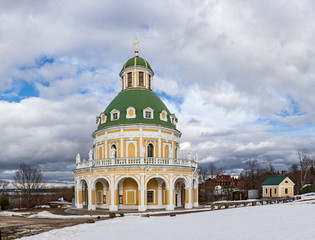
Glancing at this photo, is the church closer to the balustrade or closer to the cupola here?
the balustrade

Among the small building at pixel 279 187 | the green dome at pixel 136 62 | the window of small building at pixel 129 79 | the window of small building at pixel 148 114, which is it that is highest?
the green dome at pixel 136 62

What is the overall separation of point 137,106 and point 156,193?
11.6 meters

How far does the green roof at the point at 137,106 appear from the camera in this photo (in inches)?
1416

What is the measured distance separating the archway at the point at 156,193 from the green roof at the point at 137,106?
293 inches

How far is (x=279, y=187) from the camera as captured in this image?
5444 cm

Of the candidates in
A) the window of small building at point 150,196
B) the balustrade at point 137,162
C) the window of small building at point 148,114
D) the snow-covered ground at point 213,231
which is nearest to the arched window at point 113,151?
the balustrade at point 137,162

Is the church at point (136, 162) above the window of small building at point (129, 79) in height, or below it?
below

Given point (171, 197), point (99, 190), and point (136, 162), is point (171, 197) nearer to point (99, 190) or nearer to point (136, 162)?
point (136, 162)

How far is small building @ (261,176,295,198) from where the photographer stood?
54.6 m

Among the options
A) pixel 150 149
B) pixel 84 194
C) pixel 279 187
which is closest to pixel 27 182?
pixel 84 194

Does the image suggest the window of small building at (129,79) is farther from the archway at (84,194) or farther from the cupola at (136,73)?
the archway at (84,194)

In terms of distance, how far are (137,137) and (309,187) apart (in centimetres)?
3165

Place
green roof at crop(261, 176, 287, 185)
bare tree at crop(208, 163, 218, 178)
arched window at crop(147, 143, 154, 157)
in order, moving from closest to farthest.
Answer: arched window at crop(147, 143, 154, 157) → green roof at crop(261, 176, 287, 185) → bare tree at crop(208, 163, 218, 178)

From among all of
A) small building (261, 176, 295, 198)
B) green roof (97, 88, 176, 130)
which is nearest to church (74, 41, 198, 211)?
green roof (97, 88, 176, 130)
